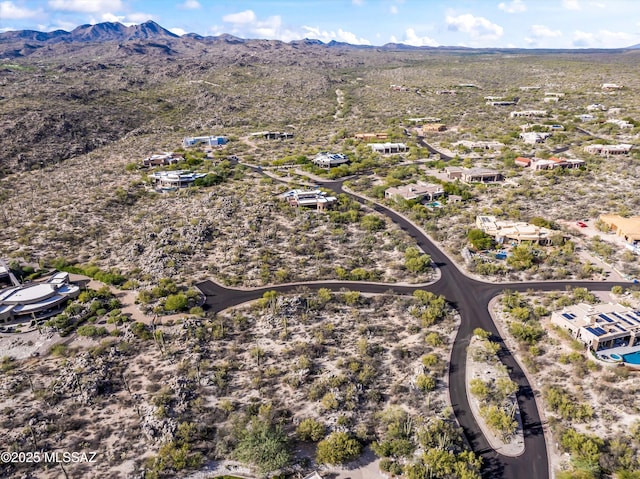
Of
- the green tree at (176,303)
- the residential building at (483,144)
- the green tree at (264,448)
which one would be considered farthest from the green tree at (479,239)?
the residential building at (483,144)

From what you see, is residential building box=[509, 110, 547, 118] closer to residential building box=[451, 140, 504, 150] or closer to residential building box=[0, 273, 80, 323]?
residential building box=[451, 140, 504, 150]

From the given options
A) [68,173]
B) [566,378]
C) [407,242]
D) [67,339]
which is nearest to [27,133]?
[68,173]

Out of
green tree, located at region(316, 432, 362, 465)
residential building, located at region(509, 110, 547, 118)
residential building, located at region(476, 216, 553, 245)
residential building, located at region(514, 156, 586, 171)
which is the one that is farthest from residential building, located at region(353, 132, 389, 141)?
green tree, located at region(316, 432, 362, 465)

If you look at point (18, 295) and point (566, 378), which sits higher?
point (18, 295)

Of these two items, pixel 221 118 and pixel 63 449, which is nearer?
pixel 63 449

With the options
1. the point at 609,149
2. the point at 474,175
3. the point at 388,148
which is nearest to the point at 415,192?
the point at 474,175

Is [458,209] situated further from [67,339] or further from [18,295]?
[18,295]

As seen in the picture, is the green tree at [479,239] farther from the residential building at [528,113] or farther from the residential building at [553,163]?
the residential building at [528,113]
